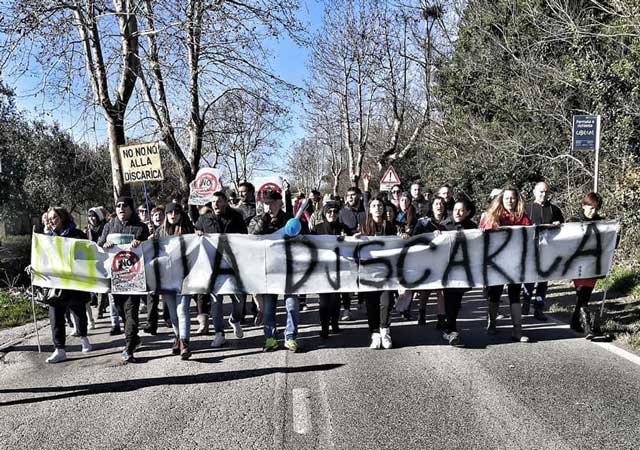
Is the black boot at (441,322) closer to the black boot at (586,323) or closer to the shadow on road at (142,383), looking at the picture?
the black boot at (586,323)

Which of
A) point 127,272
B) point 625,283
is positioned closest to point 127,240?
point 127,272

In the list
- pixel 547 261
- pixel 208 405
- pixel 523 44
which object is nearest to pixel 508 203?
pixel 547 261

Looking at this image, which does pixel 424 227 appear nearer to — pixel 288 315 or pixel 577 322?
pixel 288 315

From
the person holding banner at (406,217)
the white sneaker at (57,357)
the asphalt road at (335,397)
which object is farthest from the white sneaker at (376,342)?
the white sneaker at (57,357)

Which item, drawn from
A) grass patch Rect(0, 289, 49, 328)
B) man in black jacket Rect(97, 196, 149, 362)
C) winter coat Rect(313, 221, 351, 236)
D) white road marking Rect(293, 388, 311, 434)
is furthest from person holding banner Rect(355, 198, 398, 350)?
grass patch Rect(0, 289, 49, 328)

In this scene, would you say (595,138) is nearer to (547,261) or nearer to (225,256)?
(547,261)

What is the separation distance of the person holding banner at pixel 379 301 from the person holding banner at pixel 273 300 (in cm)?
95

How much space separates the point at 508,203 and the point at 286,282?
9.98 feet

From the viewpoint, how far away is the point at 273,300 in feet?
20.3

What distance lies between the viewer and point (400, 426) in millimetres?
3895

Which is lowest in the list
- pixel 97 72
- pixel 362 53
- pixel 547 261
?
pixel 547 261

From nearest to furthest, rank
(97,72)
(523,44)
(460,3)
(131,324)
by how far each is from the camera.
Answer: (131,324), (97,72), (523,44), (460,3)

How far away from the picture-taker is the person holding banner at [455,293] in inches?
240

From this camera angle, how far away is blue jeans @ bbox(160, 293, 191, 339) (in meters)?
5.86
